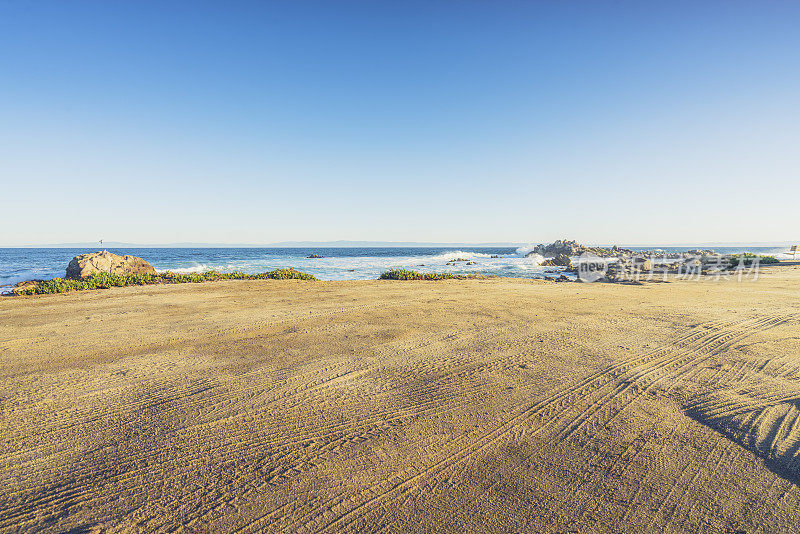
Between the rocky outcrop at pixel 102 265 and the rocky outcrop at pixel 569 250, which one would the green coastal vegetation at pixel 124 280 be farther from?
the rocky outcrop at pixel 569 250

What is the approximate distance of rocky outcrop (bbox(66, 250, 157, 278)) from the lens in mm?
18156

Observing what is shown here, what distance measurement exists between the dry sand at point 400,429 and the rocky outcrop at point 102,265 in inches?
569

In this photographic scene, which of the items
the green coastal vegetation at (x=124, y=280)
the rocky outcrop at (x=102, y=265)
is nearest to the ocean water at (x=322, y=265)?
the rocky outcrop at (x=102, y=265)

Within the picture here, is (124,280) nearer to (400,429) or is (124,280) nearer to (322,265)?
(400,429)

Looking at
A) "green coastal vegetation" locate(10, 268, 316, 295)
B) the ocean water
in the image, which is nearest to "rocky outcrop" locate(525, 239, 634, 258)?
the ocean water

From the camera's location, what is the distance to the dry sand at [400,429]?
7.60 ft

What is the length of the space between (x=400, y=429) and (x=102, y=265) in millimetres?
22427

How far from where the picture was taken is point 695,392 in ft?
13.1

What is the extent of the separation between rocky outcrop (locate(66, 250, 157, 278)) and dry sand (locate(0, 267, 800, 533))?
47.4 ft

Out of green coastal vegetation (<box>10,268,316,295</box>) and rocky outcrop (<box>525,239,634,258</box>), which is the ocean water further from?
green coastal vegetation (<box>10,268,316,295</box>)

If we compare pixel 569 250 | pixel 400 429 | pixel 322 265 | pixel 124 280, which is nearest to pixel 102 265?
pixel 124 280

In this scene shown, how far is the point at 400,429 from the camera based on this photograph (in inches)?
127

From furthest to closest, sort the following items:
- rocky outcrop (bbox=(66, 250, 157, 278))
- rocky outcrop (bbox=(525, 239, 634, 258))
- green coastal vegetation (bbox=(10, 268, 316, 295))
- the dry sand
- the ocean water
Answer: rocky outcrop (bbox=(525, 239, 634, 258)) < the ocean water < rocky outcrop (bbox=(66, 250, 157, 278)) < green coastal vegetation (bbox=(10, 268, 316, 295)) < the dry sand

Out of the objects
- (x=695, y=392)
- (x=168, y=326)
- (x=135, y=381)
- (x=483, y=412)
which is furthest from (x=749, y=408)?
(x=168, y=326)
